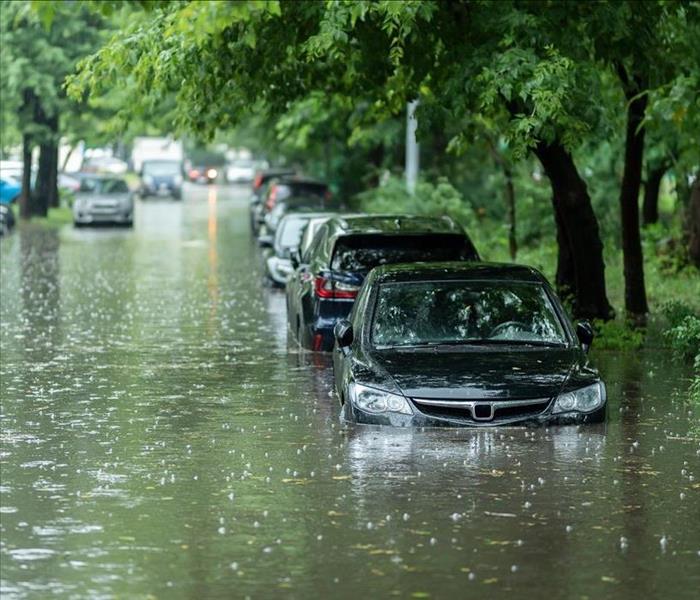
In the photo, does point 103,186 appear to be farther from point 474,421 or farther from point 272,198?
point 474,421

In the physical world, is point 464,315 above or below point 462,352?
above

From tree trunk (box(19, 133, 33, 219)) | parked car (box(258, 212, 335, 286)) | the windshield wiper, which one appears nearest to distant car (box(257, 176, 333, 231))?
tree trunk (box(19, 133, 33, 219))

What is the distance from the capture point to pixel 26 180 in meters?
54.4

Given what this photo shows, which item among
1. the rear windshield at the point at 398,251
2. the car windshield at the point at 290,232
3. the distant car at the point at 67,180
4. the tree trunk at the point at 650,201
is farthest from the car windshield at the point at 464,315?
the distant car at the point at 67,180

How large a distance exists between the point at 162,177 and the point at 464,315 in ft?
222

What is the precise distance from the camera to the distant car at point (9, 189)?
51750 millimetres

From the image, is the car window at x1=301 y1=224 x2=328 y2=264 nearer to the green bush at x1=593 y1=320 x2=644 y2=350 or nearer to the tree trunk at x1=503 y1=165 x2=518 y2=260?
the green bush at x1=593 y1=320 x2=644 y2=350

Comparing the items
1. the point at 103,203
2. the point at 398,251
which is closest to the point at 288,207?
the point at 103,203

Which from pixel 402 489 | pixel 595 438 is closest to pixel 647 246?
pixel 595 438

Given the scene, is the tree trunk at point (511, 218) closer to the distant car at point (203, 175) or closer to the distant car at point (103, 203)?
the distant car at point (103, 203)

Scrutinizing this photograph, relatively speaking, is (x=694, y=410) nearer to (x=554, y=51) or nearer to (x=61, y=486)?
(x=554, y=51)

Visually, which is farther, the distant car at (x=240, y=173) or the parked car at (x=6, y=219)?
the distant car at (x=240, y=173)

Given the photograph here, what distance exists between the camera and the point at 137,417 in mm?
14258

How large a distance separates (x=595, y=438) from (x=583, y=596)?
454 cm
